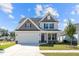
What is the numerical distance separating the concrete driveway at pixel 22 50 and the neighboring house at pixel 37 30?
0.17 metres

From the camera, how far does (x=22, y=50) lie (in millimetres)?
8750

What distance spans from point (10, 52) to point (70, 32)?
1.88 meters

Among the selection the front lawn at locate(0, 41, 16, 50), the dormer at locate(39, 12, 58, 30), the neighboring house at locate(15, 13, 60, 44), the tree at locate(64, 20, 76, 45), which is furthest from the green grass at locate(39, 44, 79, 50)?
the front lawn at locate(0, 41, 16, 50)

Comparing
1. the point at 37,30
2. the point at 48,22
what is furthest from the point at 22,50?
the point at 48,22

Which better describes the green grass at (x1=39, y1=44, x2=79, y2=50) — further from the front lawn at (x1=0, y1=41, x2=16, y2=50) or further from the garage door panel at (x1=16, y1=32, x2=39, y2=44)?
the front lawn at (x1=0, y1=41, x2=16, y2=50)

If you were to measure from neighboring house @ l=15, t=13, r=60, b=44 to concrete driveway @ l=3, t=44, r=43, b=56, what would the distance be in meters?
0.17

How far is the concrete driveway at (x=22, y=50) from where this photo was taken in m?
8.57

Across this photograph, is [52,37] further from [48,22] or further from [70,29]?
[70,29]

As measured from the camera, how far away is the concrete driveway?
857 cm

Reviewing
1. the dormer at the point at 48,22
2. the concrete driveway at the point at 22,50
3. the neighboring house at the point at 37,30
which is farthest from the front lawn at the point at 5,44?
the dormer at the point at 48,22

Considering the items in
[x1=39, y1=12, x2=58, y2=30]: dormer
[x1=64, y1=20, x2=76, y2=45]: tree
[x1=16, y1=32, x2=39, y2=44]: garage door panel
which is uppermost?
[x1=39, y1=12, x2=58, y2=30]: dormer

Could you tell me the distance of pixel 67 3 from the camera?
8.37 metres

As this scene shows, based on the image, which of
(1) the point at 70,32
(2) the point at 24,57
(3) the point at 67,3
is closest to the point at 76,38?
(1) the point at 70,32

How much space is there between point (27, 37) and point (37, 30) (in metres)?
0.39
